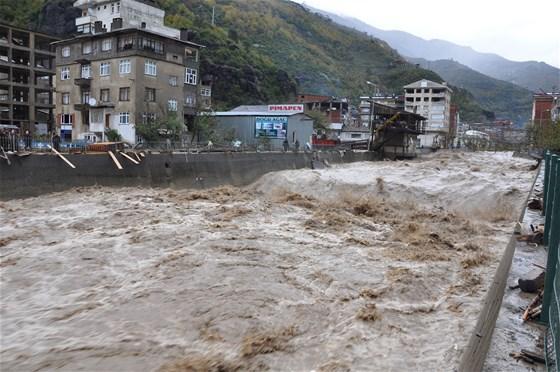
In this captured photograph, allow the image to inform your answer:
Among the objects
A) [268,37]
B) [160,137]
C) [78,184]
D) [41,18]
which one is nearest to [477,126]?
[268,37]

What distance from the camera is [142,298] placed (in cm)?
877

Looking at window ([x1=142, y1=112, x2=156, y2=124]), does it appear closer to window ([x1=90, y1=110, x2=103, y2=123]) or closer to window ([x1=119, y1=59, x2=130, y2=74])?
window ([x1=119, y1=59, x2=130, y2=74])

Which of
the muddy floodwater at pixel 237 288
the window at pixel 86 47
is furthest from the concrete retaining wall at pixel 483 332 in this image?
the window at pixel 86 47

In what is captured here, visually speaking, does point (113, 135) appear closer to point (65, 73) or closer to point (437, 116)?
point (65, 73)

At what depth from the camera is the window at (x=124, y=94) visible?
4571 cm

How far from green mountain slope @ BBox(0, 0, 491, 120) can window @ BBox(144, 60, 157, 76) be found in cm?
3322

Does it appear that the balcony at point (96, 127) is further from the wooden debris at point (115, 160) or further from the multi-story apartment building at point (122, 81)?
the wooden debris at point (115, 160)

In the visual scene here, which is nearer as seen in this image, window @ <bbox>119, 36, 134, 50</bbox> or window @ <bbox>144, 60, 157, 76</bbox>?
window @ <bbox>119, 36, 134, 50</bbox>

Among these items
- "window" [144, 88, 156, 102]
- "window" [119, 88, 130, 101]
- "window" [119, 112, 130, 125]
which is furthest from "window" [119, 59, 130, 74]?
"window" [119, 112, 130, 125]

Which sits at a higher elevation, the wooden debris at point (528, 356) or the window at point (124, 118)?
the window at point (124, 118)

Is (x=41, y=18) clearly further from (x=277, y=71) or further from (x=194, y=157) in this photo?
(x=194, y=157)

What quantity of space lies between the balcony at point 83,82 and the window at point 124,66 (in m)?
4.54

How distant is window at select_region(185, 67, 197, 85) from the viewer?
53.8m

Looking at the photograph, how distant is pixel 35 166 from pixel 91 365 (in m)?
17.6
